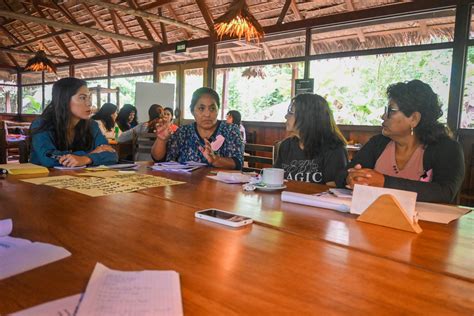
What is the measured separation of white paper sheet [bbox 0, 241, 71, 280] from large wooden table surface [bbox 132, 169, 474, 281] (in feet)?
1.69

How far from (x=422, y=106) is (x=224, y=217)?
50.0 inches

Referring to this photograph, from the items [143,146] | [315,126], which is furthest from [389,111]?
[143,146]

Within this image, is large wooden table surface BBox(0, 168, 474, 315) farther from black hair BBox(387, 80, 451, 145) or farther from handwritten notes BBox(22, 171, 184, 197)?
black hair BBox(387, 80, 451, 145)

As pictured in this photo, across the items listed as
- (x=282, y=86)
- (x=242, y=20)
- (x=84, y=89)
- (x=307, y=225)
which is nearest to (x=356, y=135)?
(x=282, y=86)

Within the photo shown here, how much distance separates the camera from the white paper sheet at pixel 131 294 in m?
0.53

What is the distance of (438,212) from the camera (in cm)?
121

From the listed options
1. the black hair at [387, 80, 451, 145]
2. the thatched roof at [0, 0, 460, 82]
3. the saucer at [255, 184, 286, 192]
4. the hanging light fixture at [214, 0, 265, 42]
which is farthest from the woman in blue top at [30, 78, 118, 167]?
the thatched roof at [0, 0, 460, 82]

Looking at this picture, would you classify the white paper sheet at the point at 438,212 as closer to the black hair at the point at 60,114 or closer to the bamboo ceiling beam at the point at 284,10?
the black hair at the point at 60,114

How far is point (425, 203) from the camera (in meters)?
1.36

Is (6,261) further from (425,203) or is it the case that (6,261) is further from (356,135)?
(356,135)

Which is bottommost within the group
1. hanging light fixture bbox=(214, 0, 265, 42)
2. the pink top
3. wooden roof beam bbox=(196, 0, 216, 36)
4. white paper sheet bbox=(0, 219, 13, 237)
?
white paper sheet bbox=(0, 219, 13, 237)

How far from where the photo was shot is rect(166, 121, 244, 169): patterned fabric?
2529 mm

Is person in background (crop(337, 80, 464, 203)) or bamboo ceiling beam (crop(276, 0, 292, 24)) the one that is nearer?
person in background (crop(337, 80, 464, 203))

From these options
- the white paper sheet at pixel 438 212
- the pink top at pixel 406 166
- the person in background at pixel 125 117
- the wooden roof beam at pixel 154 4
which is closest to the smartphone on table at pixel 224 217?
the white paper sheet at pixel 438 212
